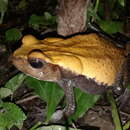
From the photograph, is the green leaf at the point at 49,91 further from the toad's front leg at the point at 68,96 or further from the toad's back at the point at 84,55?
the toad's back at the point at 84,55

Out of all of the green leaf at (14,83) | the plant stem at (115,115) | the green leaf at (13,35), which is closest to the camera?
the plant stem at (115,115)

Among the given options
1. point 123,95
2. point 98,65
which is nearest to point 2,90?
point 98,65

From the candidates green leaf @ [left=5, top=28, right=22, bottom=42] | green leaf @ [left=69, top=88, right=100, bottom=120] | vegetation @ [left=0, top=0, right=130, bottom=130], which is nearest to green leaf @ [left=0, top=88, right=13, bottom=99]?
vegetation @ [left=0, top=0, right=130, bottom=130]

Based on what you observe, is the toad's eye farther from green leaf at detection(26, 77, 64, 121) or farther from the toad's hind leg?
the toad's hind leg

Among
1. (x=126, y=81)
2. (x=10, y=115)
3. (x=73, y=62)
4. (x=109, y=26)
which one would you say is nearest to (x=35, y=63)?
(x=73, y=62)

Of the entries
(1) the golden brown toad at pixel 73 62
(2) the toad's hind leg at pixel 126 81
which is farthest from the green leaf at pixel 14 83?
(2) the toad's hind leg at pixel 126 81

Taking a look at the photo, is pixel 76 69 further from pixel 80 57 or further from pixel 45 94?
pixel 45 94
